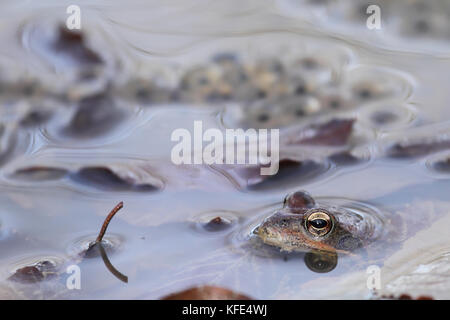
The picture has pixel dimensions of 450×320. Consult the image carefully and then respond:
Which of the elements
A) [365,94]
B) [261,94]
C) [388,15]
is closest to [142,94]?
[261,94]

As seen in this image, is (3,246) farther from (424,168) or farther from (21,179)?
(424,168)

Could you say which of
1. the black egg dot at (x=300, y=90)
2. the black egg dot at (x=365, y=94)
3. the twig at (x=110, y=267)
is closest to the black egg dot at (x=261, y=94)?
the black egg dot at (x=300, y=90)

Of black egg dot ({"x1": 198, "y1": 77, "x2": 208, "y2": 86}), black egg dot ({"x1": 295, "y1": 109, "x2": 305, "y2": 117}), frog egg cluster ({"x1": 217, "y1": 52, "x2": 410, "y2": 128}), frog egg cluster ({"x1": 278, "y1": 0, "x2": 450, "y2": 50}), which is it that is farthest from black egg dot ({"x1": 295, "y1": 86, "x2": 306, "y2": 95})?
frog egg cluster ({"x1": 278, "y1": 0, "x2": 450, "y2": 50})

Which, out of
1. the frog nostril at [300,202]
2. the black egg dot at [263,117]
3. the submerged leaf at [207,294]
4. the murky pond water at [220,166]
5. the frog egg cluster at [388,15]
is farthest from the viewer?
the frog egg cluster at [388,15]

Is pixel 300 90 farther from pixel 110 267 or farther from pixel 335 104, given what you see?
pixel 110 267

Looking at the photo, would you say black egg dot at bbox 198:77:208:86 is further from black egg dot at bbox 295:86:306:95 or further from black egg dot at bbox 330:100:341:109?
black egg dot at bbox 330:100:341:109

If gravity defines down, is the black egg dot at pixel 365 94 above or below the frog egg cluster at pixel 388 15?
below

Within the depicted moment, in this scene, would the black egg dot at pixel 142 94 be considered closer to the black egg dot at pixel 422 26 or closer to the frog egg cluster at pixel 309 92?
the frog egg cluster at pixel 309 92

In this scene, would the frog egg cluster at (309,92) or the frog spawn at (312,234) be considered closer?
the frog spawn at (312,234)
